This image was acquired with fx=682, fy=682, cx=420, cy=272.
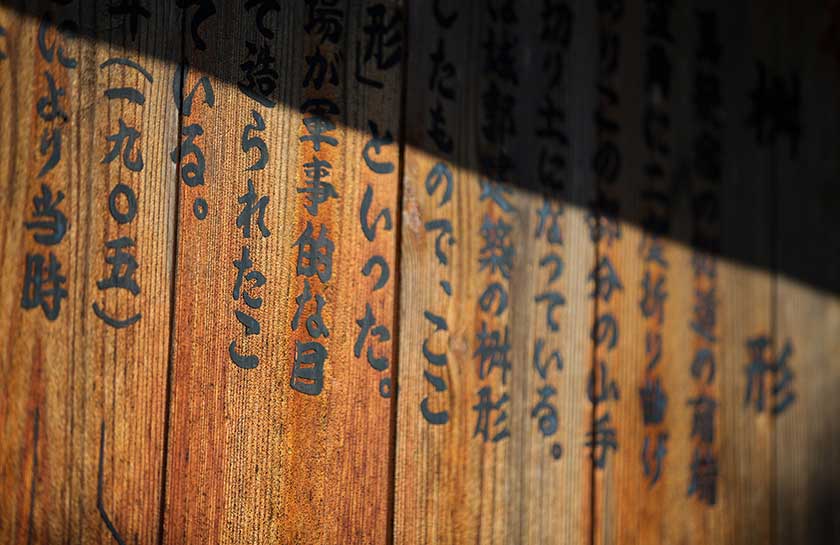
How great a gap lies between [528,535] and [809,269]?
2.53ft

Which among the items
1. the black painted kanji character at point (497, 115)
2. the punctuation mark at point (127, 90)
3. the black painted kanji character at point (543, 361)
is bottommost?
the black painted kanji character at point (543, 361)

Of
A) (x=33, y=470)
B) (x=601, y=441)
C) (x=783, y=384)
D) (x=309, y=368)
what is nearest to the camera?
(x=33, y=470)

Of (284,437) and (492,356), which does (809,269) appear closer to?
(492,356)

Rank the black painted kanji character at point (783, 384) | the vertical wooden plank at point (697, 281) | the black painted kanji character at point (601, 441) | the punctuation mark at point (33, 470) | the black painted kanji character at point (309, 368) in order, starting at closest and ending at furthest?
the punctuation mark at point (33, 470), the black painted kanji character at point (309, 368), the black painted kanji character at point (601, 441), the vertical wooden plank at point (697, 281), the black painted kanji character at point (783, 384)

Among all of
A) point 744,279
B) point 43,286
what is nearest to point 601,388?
point 744,279

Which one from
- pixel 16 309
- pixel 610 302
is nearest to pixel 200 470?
pixel 16 309

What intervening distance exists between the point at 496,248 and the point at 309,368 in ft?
0.98

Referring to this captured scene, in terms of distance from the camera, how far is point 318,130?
789 mm

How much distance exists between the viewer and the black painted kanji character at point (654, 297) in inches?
41.3

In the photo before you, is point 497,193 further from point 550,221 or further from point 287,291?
point 287,291

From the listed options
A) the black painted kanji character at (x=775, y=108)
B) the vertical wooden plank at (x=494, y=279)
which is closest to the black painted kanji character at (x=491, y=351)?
the vertical wooden plank at (x=494, y=279)

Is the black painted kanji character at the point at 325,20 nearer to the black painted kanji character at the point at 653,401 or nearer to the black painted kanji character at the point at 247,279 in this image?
the black painted kanji character at the point at 247,279

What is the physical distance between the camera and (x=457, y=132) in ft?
2.88

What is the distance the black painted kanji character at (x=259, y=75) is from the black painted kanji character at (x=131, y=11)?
111 mm
